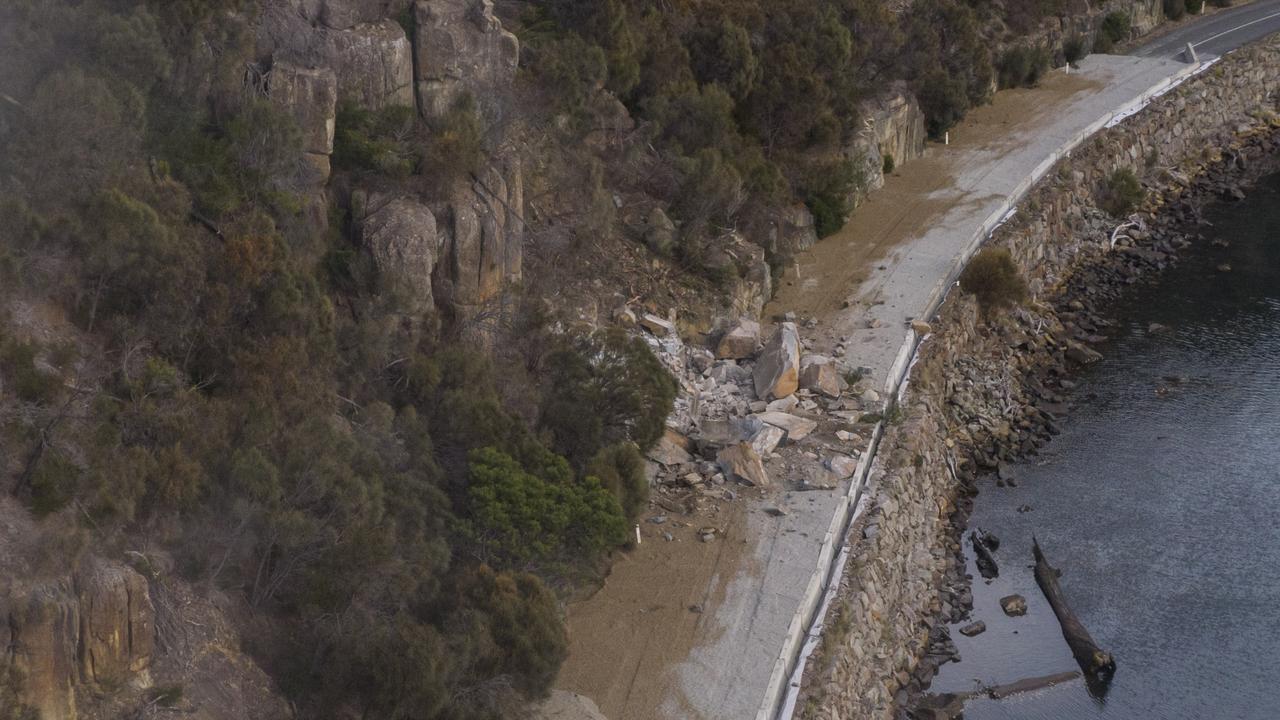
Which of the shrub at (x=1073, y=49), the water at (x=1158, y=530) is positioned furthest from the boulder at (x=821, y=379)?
the shrub at (x=1073, y=49)

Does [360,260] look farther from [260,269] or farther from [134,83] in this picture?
[134,83]

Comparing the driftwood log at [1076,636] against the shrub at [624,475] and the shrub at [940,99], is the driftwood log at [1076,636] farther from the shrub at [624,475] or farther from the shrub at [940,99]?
the shrub at [940,99]

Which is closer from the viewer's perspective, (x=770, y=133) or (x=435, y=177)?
(x=435, y=177)

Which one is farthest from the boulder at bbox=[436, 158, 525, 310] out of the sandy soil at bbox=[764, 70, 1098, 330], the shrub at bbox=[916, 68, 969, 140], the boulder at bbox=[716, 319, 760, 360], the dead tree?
the shrub at bbox=[916, 68, 969, 140]

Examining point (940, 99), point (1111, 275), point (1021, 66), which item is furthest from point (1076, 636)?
point (1021, 66)

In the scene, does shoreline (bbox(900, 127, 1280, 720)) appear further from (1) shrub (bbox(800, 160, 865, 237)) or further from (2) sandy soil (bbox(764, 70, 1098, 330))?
(1) shrub (bbox(800, 160, 865, 237))

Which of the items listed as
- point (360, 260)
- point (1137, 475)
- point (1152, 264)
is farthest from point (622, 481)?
point (1152, 264)
